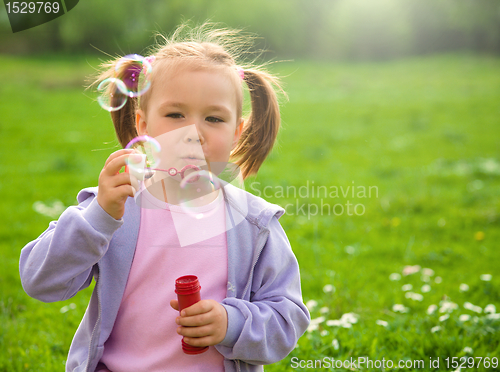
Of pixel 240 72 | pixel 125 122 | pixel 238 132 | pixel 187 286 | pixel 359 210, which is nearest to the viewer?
pixel 187 286

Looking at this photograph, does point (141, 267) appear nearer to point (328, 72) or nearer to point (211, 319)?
point (211, 319)

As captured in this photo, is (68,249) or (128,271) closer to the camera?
(68,249)

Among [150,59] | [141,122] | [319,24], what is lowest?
[319,24]

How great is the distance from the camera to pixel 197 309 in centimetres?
137

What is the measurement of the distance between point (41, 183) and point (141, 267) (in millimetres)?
4826

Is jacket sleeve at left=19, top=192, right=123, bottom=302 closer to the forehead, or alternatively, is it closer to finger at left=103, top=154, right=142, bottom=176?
finger at left=103, top=154, right=142, bottom=176

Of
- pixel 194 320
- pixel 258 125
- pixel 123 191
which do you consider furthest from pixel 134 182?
pixel 258 125

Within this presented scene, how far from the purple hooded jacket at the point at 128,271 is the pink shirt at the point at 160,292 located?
0.05 meters

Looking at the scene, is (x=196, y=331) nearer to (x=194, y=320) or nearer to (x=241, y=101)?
(x=194, y=320)

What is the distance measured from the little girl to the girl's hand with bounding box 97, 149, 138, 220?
36 mm

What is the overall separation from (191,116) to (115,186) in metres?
0.37

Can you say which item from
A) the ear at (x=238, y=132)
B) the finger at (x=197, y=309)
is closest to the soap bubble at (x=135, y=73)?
the ear at (x=238, y=132)

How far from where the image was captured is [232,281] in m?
1.60

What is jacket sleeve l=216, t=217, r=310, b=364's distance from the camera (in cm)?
148
